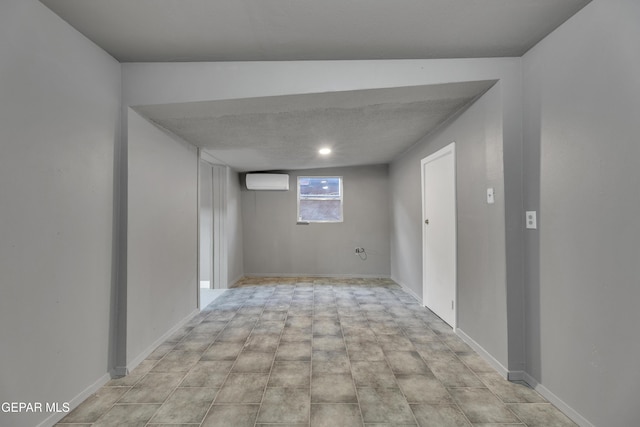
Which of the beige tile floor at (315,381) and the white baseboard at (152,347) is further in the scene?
the white baseboard at (152,347)

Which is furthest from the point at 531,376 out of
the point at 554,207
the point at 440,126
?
the point at 440,126

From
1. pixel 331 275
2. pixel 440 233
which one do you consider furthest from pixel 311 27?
pixel 331 275

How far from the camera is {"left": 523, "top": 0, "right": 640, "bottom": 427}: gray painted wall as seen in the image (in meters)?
1.40

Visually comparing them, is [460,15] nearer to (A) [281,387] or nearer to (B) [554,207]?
(B) [554,207]

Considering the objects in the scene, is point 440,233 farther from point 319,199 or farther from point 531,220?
point 319,199

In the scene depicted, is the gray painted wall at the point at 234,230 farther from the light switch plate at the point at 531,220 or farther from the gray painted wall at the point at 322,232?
the light switch plate at the point at 531,220

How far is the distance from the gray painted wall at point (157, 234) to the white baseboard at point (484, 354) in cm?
281

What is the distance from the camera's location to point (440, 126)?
10.5 feet

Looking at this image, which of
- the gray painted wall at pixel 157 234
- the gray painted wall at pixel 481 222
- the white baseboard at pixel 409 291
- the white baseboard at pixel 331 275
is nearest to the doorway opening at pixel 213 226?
the white baseboard at pixel 331 275

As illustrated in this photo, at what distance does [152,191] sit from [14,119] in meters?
1.14

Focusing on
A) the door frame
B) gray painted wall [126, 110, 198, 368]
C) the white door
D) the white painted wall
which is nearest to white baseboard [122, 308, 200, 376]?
gray painted wall [126, 110, 198, 368]

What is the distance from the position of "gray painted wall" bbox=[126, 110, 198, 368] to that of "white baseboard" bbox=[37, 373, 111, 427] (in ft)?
0.60

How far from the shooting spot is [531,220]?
6.64ft

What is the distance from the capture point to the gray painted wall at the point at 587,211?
140 centimetres
